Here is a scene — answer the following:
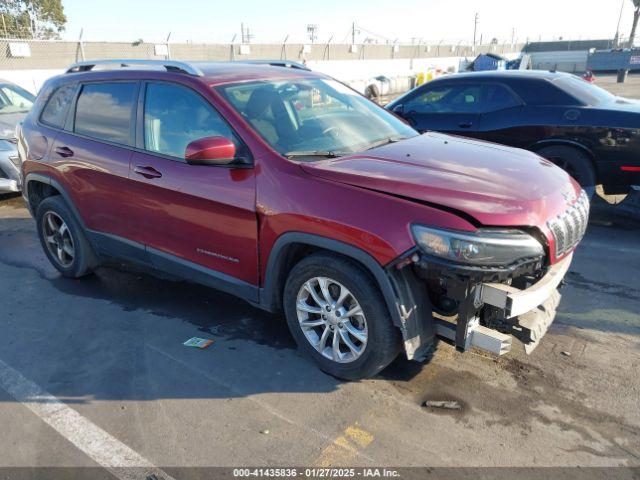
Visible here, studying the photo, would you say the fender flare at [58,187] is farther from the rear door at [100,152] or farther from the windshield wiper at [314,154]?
the windshield wiper at [314,154]

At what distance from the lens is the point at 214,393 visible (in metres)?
3.23

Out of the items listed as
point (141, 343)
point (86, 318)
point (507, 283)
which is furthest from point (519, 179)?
point (86, 318)

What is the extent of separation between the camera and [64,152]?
4570 mm

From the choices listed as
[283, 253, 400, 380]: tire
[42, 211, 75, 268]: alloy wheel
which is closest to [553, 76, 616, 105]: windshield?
[283, 253, 400, 380]: tire

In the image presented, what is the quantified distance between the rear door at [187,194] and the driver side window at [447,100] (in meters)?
4.58

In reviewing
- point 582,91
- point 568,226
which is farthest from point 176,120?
point 582,91

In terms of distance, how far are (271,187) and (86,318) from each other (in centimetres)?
213

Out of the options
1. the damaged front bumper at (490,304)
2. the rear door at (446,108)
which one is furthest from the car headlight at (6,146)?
the damaged front bumper at (490,304)

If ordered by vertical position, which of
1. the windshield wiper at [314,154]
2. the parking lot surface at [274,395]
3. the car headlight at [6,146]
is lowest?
the parking lot surface at [274,395]

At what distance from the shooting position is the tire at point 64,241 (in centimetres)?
473

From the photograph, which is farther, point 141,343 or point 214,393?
point 141,343

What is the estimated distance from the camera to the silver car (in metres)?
7.59

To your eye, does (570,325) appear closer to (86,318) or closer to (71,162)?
(86,318)

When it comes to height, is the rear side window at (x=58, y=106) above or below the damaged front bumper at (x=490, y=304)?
above
